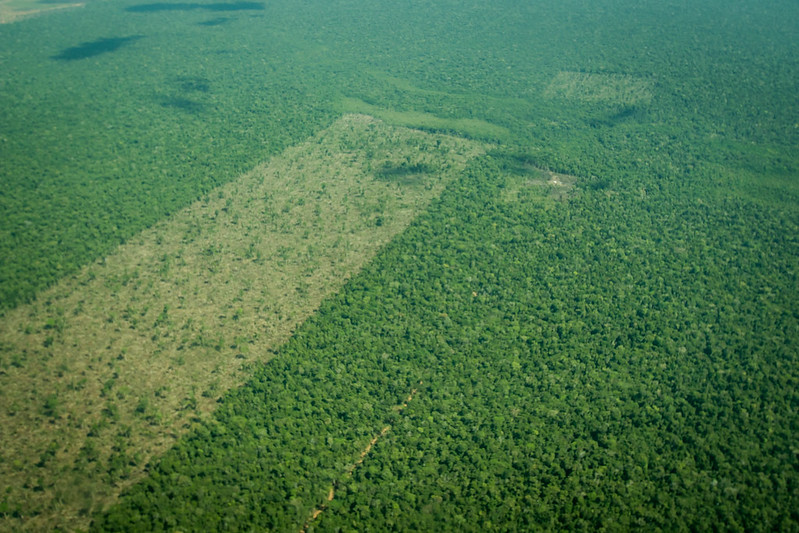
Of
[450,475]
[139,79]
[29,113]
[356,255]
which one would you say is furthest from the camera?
[139,79]

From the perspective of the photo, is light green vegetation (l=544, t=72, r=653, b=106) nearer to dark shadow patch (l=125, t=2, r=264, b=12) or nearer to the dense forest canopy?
the dense forest canopy

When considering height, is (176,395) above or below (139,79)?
below

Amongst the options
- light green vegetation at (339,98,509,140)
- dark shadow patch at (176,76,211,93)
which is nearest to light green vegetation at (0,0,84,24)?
dark shadow patch at (176,76,211,93)

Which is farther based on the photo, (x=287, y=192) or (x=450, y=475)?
(x=287, y=192)

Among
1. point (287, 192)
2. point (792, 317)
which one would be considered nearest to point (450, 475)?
point (792, 317)

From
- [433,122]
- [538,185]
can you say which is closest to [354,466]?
[538,185]

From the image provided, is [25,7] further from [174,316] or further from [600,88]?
[600,88]

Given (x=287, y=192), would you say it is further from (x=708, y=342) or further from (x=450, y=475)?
(x=708, y=342)
